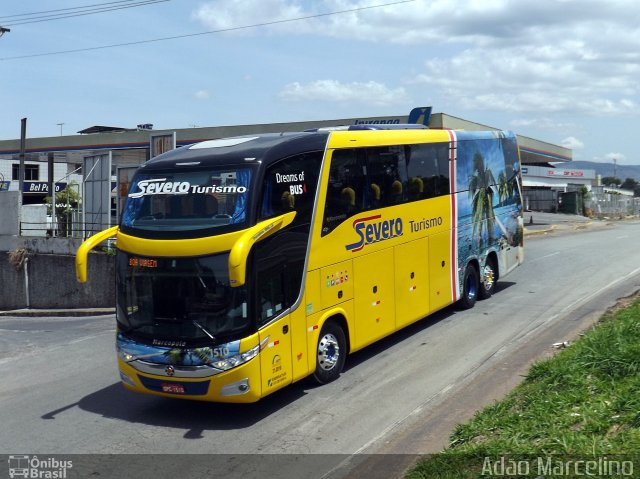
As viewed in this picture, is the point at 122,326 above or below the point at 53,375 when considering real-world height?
above

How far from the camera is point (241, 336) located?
9.23 m

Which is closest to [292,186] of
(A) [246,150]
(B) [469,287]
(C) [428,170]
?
(A) [246,150]

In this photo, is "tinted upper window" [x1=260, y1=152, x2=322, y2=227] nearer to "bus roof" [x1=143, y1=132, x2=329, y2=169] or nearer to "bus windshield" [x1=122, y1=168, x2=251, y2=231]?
"bus roof" [x1=143, y1=132, x2=329, y2=169]

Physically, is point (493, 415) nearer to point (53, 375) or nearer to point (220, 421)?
point (220, 421)

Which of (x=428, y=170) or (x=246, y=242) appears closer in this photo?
(x=246, y=242)

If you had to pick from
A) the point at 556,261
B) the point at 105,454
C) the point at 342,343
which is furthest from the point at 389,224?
the point at 556,261

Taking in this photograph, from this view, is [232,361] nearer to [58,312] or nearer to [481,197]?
[481,197]

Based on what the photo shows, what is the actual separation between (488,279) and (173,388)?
9863 millimetres

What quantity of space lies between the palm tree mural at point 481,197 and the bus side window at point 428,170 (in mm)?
1369

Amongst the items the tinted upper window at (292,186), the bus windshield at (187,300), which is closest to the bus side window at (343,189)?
the tinted upper window at (292,186)

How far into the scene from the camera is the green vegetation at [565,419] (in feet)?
21.1

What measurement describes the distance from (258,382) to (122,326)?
2158 millimetres

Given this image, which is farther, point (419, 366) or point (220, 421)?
point (419, 366)

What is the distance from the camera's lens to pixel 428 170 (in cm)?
1434
